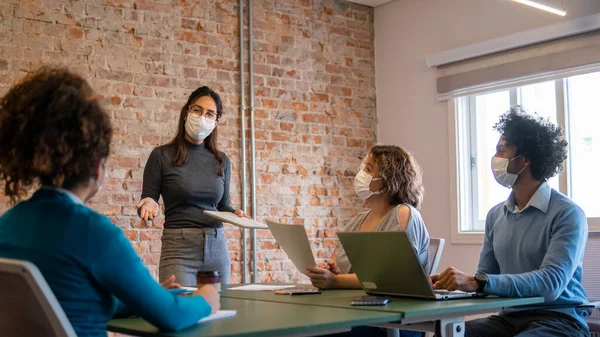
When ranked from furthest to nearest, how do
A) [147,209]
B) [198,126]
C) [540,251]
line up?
1. [198,126]
2. [147,209]
3. [540,251]

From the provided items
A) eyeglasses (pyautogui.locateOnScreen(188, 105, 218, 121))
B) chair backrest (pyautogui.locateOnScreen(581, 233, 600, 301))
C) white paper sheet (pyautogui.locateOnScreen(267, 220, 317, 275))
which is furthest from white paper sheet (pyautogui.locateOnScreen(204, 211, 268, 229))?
chair backrest (pyautogui.locateOnScreen(581, 233, 600, 301))

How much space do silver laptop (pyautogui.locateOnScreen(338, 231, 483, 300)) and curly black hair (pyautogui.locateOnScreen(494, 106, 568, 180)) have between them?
767mm

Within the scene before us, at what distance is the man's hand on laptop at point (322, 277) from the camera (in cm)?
278

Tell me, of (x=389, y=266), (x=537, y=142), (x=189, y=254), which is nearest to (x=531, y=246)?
(x=537, y=142)

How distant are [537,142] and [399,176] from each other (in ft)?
1.91

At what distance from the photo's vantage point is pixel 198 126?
372 centimetres

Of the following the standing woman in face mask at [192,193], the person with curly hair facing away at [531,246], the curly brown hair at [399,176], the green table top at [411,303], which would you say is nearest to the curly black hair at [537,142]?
the person with curly hair facing away at [531,246]

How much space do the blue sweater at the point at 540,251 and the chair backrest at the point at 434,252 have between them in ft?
0.71

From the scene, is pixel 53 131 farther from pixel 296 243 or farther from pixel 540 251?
pixel 540 251

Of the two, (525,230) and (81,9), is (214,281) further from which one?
(81,9)

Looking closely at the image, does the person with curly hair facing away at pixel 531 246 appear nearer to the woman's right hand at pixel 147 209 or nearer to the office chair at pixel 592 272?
the office chair at pixel 592 272

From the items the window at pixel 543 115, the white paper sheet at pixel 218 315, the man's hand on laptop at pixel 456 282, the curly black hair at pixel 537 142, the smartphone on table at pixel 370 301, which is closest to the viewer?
the white paper sheet at pixel 218 315

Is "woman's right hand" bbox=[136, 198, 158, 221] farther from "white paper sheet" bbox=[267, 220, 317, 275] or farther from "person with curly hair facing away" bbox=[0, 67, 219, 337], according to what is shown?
"person with curly hair facing away" bbox=[0, 67, 219, 337]

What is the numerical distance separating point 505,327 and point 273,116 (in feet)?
10.0
